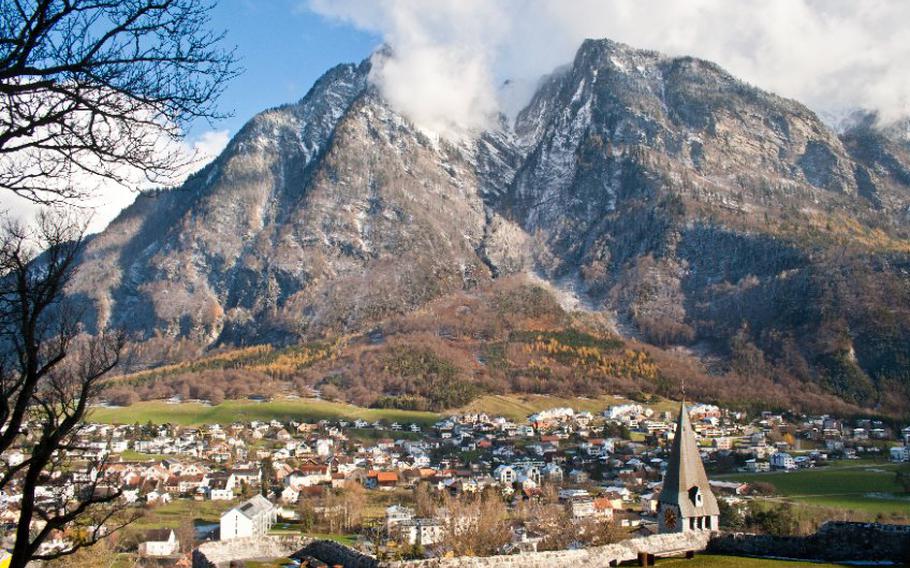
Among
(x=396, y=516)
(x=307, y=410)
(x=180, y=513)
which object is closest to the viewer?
(x=396, y=516)

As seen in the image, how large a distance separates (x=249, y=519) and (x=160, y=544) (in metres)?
4.88

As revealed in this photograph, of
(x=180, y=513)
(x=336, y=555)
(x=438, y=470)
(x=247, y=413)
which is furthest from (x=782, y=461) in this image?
(x=336, y=555)

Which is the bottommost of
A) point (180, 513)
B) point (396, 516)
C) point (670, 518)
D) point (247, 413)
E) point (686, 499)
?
point (180, 513)

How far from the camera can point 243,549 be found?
59.8 ft

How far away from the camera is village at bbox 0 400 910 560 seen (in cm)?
4150

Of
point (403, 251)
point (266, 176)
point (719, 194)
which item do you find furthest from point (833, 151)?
point (266, 176)

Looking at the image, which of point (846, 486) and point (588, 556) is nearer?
point (588, 556)

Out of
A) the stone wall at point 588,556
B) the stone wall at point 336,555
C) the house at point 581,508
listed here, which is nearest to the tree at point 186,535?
the house at point 581,508

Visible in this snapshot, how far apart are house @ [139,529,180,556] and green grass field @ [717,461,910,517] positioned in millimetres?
38296

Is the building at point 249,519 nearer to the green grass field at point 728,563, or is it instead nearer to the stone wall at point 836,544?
the stone wall at point 836,544

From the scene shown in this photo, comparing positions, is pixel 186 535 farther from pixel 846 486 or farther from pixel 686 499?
pixel 846 486

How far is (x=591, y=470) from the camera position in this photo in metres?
72.0

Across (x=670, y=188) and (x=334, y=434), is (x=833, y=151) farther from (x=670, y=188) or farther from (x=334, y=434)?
(x=334, y=434)

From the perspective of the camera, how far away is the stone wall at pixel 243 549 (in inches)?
Answer: 691
